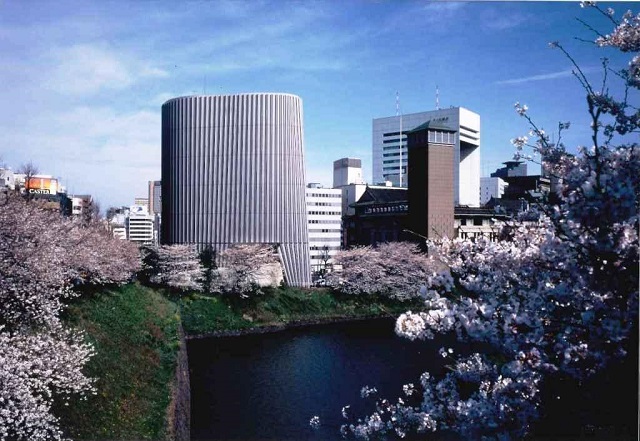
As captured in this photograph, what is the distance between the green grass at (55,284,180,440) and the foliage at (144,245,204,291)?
38.5 ft

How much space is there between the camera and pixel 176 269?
3750cm

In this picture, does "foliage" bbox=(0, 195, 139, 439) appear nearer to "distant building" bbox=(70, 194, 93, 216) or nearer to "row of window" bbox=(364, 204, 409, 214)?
"distant building" bbox=(70, 194, 93, 216)

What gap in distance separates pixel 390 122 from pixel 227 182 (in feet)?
169

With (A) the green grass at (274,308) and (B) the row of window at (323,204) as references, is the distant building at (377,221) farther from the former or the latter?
(A) the green grass at (274,308)

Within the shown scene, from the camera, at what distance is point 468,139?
83.9m

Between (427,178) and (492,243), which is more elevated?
(427,178)

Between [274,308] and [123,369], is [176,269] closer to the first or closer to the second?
[274,308]

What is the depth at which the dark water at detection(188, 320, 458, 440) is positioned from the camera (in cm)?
1566

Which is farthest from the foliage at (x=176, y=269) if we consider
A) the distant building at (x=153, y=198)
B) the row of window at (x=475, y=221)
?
the distant building at (x=153, y=198)

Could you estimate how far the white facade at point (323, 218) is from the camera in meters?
65.2

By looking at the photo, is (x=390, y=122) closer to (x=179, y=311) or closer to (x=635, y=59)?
(x=179, y=311)

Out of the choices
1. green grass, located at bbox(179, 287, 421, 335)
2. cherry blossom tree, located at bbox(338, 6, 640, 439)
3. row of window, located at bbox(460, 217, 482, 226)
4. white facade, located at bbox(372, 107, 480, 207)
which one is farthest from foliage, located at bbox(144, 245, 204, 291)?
white facade, located at bbox(372, 107, 480, 207)

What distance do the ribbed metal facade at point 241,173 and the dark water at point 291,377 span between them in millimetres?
11787

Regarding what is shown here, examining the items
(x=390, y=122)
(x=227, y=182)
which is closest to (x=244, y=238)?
(x=227, y=182)
